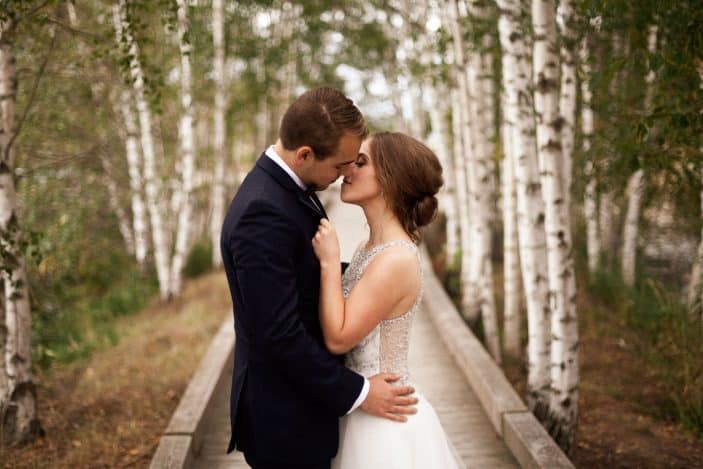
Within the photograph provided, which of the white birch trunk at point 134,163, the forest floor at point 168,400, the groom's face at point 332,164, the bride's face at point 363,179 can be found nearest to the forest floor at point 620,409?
the forest floor at point 168,400

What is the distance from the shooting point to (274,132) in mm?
20344

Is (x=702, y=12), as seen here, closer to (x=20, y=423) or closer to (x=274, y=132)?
(x=20, y=423)

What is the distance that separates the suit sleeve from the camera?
2.36 m

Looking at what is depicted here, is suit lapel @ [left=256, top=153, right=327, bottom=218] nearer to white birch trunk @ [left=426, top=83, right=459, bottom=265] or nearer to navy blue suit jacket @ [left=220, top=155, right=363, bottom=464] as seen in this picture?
navy blue suit jacket @ [left=220, top=155, right=363, bottom=464]

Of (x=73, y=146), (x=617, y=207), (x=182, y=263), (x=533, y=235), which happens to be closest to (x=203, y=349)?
(x=182, y=263)

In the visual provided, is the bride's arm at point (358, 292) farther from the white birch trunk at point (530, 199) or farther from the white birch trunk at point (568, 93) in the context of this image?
the white birch trunk at point (568, 93)

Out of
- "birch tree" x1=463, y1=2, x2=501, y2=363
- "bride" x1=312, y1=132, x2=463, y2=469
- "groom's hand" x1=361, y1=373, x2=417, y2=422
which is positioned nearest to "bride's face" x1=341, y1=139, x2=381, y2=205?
"bride" x1=312, y1=132, x2=463, y2=469

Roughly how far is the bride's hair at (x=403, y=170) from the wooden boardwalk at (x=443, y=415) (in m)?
2.68

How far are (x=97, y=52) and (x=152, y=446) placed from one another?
120 inches

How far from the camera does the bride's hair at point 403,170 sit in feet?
9.30

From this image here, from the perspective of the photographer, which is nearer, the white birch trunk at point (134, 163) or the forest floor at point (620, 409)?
the forest floor at point (620, 409)

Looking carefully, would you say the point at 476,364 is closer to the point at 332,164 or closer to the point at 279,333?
the point at 332,164

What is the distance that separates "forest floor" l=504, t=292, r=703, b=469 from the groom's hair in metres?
3.68

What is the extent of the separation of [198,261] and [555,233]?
33.1ft
